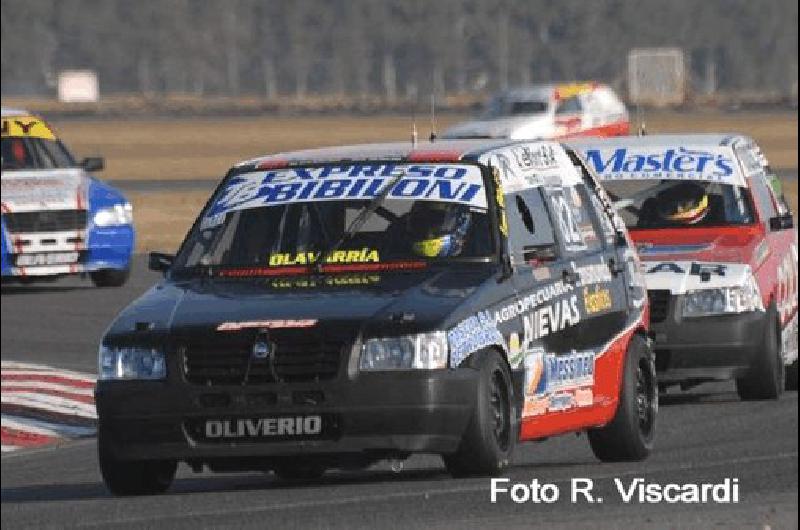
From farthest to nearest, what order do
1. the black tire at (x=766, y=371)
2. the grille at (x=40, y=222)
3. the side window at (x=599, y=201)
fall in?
the grille at (x=40, y=222), the black tire at (x=766, y=371), the side window at (x=599, y=201)

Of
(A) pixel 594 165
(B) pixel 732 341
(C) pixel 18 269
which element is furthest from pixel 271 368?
(C) pixel 18 269

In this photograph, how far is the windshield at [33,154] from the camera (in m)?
25.2

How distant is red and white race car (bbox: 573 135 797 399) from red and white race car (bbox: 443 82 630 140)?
3465cm

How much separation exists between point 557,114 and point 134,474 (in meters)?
43.3

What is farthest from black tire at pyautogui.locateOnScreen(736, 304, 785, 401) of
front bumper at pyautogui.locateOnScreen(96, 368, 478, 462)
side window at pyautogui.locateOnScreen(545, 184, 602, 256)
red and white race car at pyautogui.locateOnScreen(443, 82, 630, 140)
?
red and white race car at pyautogui.locateOnScreen(443, 82, 630, 140)

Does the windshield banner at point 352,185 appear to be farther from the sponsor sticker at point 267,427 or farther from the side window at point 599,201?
the sponsor sticker at point 267,427

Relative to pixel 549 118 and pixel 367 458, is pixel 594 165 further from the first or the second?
pixel 549 118

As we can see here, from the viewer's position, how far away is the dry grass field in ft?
173

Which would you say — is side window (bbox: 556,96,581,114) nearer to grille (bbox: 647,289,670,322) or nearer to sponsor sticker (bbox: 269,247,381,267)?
grille (bbox: 647,289,670,322)

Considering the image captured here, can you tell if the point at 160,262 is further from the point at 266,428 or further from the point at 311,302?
the point at 266,428

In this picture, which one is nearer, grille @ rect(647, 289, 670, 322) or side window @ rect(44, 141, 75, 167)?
grille @ rect(647, 289, 670, 322)

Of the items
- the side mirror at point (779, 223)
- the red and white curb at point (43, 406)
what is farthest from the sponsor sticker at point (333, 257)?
the red and white curb at point (43, 406)

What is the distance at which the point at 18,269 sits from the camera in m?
24.8

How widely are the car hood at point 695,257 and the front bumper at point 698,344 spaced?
5.5 inches
